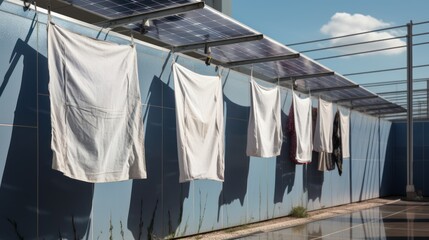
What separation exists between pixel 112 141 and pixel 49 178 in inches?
33.5

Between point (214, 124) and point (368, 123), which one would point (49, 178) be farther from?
point (368, 123)

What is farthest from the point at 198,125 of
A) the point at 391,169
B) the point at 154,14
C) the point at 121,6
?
the point at 391,169

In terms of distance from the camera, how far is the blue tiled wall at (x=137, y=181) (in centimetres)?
552

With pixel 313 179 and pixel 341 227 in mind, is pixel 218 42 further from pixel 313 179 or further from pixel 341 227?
pixel 313 179

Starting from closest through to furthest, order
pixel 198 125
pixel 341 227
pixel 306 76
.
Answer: pixel 198 125
pixel 341 227
pixel 306 76

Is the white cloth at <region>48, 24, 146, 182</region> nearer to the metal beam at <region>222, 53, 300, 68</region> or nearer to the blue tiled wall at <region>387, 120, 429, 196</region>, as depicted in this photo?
the metal beam at <region>222, 53, 300, 68</region>

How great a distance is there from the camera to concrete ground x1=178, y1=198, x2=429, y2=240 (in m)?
8.70

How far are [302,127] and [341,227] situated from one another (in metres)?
2.42

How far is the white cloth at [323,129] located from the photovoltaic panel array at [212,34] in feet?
2.29

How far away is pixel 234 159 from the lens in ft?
31.7

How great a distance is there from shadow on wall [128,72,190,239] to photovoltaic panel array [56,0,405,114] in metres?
0.84

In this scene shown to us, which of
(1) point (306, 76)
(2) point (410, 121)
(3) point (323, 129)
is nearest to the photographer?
(1) point (306, 76)

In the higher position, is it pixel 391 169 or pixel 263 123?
pixel 263 123

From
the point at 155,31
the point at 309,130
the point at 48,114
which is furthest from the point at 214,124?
the point at 309,130
